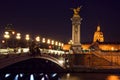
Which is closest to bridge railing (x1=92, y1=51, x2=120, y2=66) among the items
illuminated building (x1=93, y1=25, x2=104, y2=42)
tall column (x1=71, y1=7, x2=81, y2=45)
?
tall column (x1=71, y1=7, x2=81, y2=45)

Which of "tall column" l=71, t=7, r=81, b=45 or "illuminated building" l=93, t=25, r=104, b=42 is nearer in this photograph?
"tall column" l=71, t=7, r=81, b=45

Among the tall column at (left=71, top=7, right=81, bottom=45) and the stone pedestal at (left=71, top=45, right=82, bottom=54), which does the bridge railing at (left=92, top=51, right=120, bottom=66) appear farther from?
the tall column at (left=71, top=7, right=81, bottom=45)

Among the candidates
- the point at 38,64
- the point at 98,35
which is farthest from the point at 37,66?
the point at 98,35

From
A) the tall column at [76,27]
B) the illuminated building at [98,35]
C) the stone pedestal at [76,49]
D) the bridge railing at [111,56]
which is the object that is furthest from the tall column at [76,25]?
the illuminated building at [98,35]

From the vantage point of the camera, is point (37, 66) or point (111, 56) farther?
point (111, 56)

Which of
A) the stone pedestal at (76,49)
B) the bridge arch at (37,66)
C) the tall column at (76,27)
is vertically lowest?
the bridge arch at (37,66)

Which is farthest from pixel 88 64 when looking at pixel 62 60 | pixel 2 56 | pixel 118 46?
pixel 118 46

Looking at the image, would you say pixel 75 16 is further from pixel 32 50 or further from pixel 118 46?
pixel 118 46

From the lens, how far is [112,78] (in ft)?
239

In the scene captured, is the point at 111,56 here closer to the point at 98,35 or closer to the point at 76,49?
the point at 76,49

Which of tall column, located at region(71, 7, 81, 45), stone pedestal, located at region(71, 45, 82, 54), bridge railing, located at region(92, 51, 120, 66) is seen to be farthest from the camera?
tall column, located at region(71, 7, 81, 45)

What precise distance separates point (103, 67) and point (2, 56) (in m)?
44.6

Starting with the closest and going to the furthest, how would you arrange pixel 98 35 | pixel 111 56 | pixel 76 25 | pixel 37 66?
pixel 37 66 < pixel 111 56 < pixel 76 25 < pixel 98 35

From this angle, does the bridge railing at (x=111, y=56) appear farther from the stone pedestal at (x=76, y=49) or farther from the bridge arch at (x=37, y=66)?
the bridge arch at (x=37, y=66)
